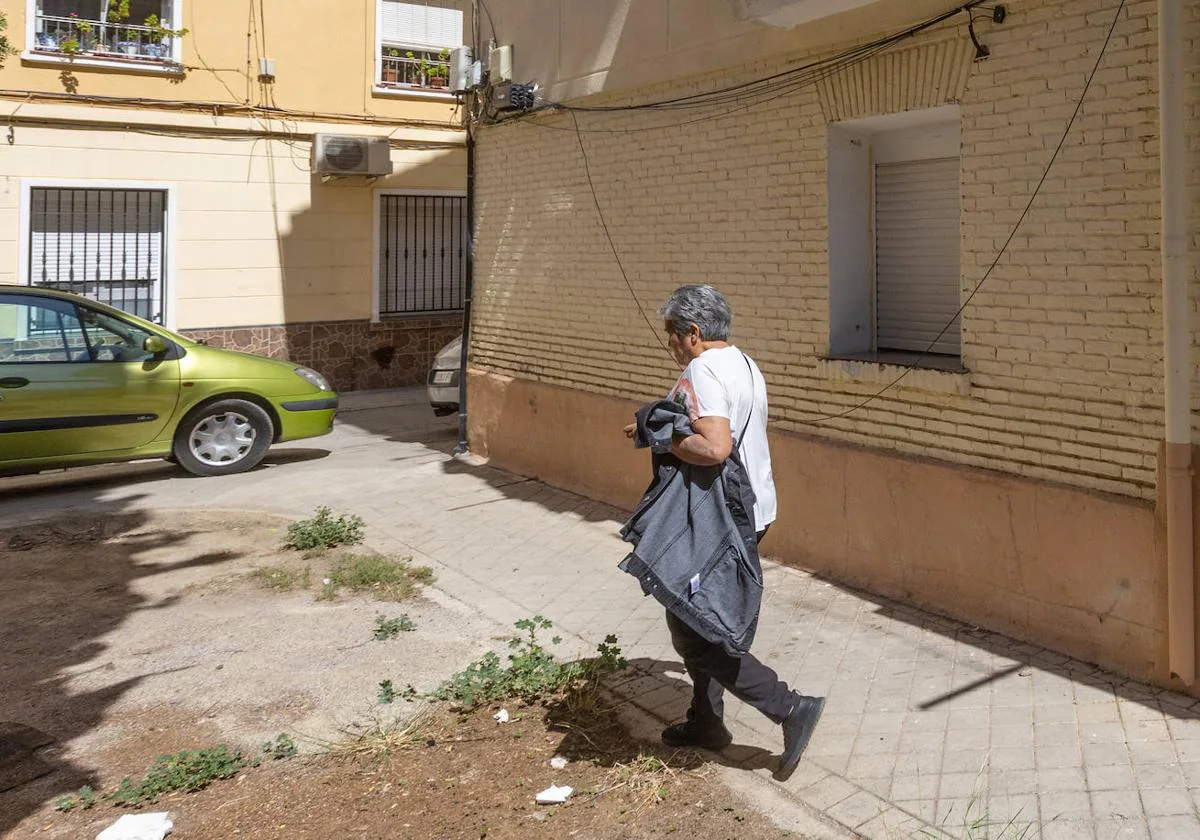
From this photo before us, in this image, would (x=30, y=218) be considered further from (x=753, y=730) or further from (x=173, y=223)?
(x=753, y=730)

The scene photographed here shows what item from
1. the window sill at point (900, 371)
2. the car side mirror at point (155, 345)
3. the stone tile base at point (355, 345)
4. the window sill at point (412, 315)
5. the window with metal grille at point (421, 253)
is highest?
Result: the window with metal grille at point (421, 253)

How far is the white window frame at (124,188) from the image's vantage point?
12.6m

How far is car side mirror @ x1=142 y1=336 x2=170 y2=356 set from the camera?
895 cm

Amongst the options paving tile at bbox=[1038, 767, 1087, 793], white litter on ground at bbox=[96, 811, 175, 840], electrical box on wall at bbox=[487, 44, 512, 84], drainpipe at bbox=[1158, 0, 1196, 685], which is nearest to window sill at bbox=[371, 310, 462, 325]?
electrical box on wall at bbox=[487, 44, 512, 84]

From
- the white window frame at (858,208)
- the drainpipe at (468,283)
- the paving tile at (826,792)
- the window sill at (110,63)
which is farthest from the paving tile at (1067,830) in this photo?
the window sill at (110,63)

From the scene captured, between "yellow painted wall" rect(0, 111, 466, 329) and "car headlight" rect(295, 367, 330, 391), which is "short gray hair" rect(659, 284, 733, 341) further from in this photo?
"yellow painted wall" rect(0, 111, 466, 329)

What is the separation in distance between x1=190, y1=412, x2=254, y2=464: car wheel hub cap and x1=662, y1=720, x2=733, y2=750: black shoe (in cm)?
653

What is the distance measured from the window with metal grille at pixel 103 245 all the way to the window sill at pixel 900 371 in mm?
10357

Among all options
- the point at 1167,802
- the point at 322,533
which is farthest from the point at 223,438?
the point at 1167,802

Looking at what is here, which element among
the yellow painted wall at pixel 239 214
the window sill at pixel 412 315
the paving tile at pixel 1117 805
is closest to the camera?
the paving tile at pixel 1117 805

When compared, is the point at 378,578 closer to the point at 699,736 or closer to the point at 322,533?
the point at 322,533

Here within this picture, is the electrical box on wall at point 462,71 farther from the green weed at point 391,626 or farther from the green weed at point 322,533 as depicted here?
the green weed at point 391,626

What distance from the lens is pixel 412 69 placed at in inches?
618

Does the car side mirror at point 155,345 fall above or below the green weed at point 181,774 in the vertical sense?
above
